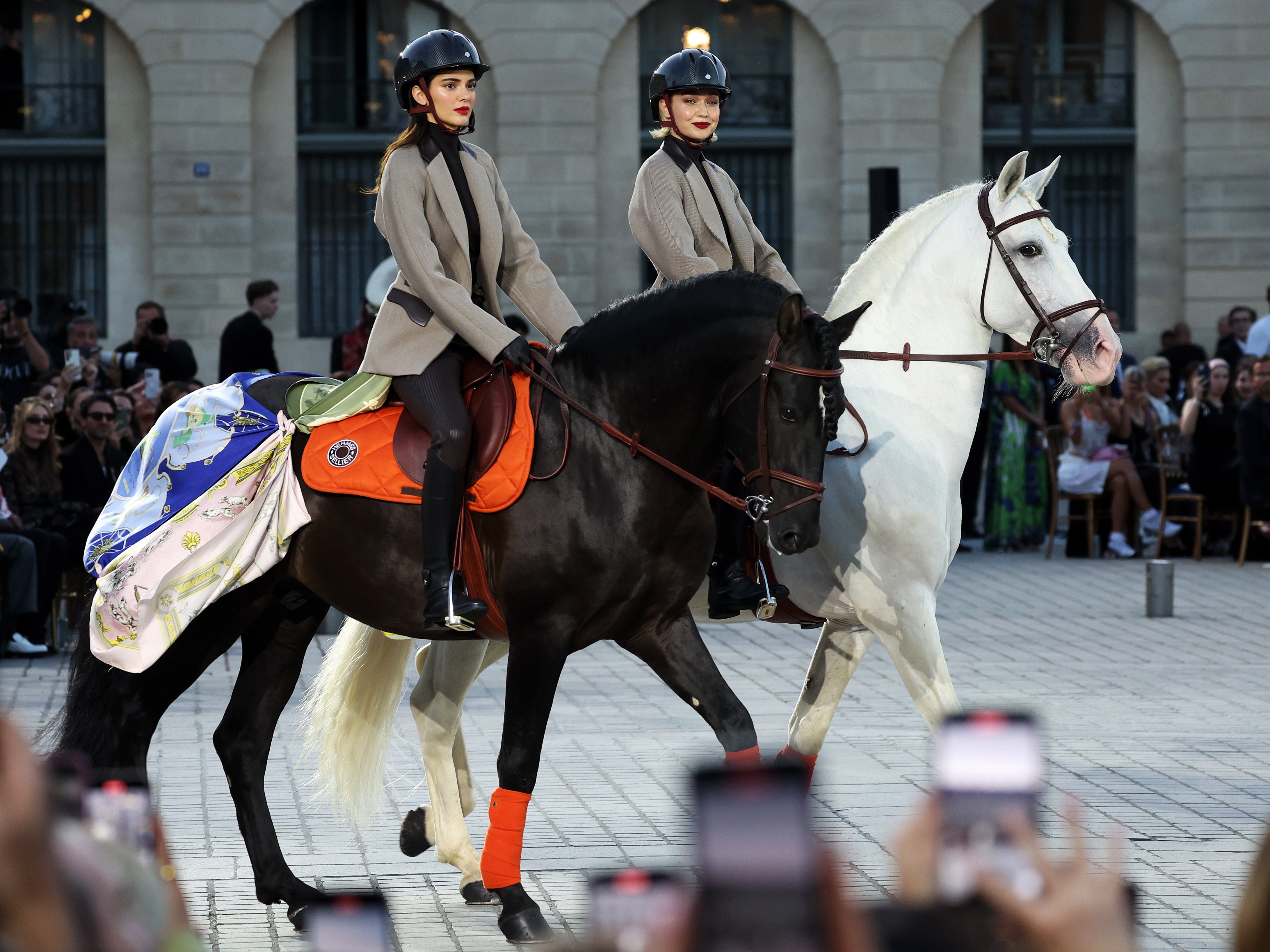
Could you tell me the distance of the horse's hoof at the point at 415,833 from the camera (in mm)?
6125

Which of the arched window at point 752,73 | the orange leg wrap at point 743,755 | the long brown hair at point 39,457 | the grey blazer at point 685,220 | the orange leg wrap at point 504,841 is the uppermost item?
the arched window at point 752,73

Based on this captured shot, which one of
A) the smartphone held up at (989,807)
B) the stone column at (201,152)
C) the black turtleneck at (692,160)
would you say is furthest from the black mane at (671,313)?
the stone column at (201,152)

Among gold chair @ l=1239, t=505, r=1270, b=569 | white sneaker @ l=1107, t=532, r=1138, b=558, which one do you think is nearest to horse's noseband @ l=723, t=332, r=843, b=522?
gold chair @ l=1239, t=505, r=1270, b=569

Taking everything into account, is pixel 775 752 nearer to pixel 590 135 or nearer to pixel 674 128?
pixel 674 128

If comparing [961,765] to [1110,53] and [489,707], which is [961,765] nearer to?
[489,707]

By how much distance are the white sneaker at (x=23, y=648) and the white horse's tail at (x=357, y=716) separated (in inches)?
232

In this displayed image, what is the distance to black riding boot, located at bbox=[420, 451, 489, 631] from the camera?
523 cm

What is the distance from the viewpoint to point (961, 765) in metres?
1.64

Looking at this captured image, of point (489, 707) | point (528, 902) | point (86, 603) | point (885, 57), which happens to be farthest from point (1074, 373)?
point (885, 57)

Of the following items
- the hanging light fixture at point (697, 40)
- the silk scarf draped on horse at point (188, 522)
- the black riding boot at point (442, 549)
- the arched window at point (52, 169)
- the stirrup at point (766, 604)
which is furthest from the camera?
the arched window at point (52, 169)

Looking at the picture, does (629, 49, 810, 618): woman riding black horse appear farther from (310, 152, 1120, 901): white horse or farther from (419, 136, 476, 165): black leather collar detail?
(419, 136, 476, 165): black leather collar detail

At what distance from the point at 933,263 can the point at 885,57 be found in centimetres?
1911

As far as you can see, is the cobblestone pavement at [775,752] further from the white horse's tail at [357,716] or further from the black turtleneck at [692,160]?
the black turtleneck at [692,160]

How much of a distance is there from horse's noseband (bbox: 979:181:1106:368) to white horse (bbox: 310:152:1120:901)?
0.02 metres
